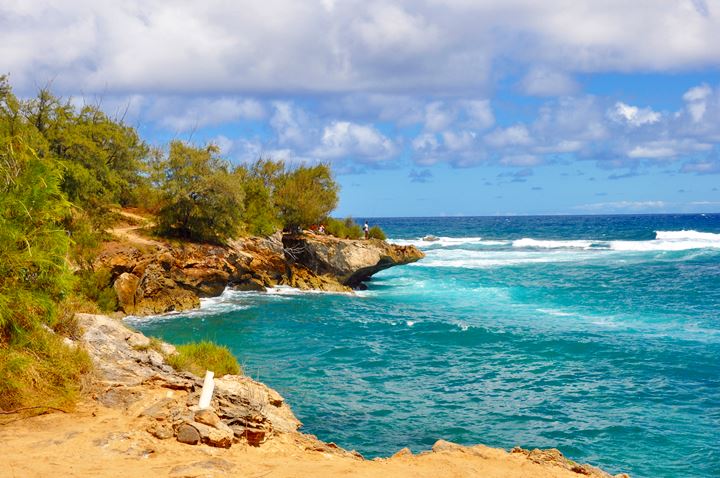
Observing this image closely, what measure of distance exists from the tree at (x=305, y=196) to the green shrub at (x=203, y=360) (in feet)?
82.0

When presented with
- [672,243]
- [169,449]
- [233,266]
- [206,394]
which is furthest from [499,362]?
[672,243]

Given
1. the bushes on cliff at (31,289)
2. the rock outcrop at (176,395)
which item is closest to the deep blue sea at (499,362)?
the rock outcrop at (176,395)

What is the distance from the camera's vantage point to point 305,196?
3975 centimetres

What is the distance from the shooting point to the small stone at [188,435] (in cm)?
906

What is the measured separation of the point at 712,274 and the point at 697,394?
29934 millimetres

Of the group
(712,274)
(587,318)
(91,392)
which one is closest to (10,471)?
(91,392)

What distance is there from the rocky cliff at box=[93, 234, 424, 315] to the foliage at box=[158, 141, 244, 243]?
4.10 ft

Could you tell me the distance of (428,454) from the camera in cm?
1016

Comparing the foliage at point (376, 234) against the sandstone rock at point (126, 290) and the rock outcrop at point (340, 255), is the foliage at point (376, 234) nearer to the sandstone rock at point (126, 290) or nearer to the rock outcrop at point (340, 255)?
the rock outcrop at point (340, 255)

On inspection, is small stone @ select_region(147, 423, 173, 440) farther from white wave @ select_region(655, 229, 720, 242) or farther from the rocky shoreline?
white wave @ select_region(655, 229, 720, 242)

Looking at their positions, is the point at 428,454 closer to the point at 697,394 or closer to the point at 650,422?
the point at 650,422

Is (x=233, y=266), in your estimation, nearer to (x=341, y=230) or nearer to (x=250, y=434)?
(x=341, y=230)

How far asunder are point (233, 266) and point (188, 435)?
79.8ft

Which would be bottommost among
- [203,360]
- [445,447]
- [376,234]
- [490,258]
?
[445,447]
